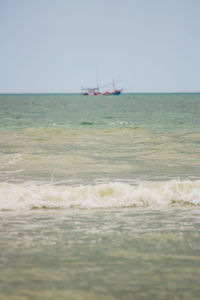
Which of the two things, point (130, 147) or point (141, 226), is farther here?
point (130, 147)

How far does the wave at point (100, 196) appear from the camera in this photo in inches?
339

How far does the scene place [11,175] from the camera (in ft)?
39.9

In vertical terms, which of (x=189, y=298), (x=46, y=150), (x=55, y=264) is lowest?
(x=189, y=298)

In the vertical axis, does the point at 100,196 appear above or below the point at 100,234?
above

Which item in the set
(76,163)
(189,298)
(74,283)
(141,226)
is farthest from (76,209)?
(76,163)

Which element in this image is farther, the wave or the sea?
the wave

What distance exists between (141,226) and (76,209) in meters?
1.93

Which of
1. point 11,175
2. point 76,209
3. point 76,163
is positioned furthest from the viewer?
point 76,163

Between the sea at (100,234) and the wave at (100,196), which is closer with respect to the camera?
the sea at (100,234)

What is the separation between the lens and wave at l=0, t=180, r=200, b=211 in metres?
8.61

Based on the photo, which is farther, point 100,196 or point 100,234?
point 100,196

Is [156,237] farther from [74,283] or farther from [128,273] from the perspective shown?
[74,283]

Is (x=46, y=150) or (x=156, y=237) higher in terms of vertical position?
(x=46, y=150)

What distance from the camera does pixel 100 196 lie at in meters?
9.35
